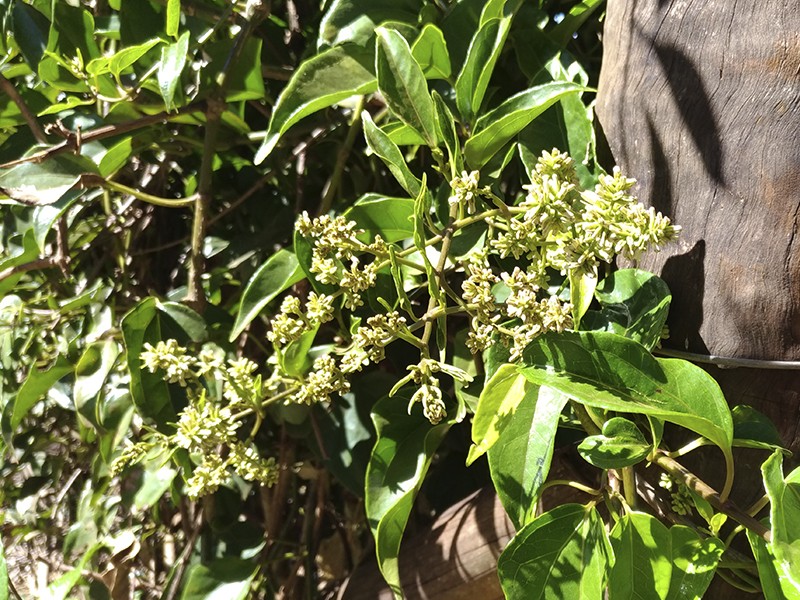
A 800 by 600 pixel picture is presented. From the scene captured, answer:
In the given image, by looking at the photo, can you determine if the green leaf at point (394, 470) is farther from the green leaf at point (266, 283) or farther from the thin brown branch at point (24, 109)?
the thin brown branch at point (24, 109)

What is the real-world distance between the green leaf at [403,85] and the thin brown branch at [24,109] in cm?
42

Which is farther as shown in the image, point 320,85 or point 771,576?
point 320,85

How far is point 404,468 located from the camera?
2.12 feet

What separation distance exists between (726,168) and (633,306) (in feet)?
0.39

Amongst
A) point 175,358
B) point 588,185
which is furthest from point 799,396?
point 175,358

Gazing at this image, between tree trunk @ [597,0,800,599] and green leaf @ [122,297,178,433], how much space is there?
19.0 inches

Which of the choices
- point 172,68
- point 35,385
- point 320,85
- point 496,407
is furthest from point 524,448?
point 35,385

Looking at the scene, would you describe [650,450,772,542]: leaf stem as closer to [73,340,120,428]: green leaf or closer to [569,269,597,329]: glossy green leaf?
[569,269,597,329]: glossy green leaf

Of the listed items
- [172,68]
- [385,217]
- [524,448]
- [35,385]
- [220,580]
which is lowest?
[220,580]

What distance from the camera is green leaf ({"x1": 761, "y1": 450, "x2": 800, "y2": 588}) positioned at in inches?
16.8

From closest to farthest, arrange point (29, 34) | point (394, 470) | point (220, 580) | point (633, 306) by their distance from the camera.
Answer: point (633, 306) < point (394, 470) < point (29, 34) < point (220, 580)

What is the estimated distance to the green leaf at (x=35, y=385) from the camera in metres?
0.78

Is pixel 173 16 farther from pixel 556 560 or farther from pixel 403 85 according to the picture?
pixel 556 560

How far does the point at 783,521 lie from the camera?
432 millimetres
